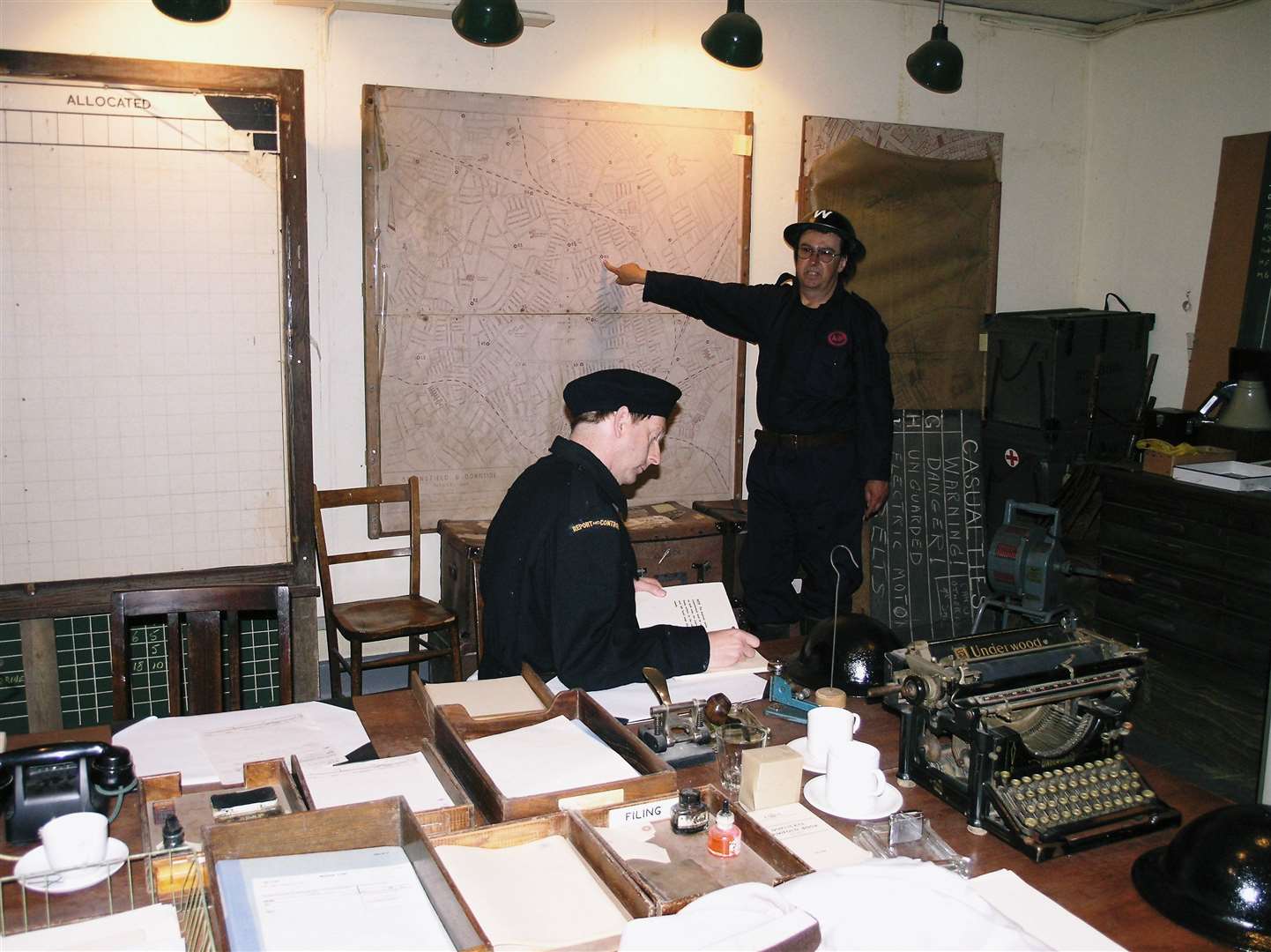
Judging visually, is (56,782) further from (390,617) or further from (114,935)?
(390,617)

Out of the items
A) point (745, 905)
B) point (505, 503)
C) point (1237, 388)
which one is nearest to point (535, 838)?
point (745, 905)

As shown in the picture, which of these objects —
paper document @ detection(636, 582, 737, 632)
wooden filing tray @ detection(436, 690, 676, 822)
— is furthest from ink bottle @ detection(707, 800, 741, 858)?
paper document @ detection(636, 582, 737, 632)

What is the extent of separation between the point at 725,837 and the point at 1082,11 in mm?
5053

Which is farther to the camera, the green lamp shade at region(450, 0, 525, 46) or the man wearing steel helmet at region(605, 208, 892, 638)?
the man wearing steel helmet at region(605, 208, 892, 638)

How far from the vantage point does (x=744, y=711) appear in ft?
7.00

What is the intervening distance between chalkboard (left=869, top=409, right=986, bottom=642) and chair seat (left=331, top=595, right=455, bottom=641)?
220cm

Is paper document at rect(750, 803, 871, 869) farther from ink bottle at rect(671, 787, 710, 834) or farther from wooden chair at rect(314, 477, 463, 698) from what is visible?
wooden chair at rect(314, 477, 463, 698)

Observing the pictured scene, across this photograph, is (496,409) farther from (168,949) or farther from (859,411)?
(168,949)

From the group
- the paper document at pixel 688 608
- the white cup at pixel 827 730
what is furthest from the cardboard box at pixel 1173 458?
the white cup at pixel 827 730

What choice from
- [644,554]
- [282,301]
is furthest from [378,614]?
[282,301]

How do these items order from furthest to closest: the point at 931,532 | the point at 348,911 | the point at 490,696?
the point at 931,532
the point at 490,696
the point at 348,911

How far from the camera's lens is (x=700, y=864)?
160 centimetres

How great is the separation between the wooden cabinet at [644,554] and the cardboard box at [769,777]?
2.37m

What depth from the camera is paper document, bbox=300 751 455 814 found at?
Result: 5.72ft
